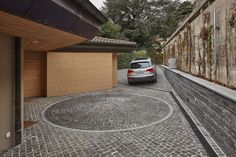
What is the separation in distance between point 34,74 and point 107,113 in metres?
5.66

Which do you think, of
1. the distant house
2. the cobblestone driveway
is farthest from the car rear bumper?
the cobblestone driveway

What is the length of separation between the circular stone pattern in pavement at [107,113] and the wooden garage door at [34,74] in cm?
239

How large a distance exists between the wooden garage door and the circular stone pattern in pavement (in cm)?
239

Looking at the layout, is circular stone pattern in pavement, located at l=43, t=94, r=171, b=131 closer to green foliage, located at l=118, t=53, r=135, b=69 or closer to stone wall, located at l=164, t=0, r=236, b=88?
stone wall, located at l=164, t=0, r=236, b=88

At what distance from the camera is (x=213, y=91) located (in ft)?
14.9

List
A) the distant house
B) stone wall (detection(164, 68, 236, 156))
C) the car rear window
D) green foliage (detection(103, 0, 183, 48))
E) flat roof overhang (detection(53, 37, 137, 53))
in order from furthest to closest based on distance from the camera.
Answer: green foliage (detection(103, 0, 183, 48)), the car rear window, flat roof overhang (detection(53, 37, 137, 53)), stone wall (detection(164, 68, 236, 156)), the distant house

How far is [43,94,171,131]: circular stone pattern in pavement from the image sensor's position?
6336mm

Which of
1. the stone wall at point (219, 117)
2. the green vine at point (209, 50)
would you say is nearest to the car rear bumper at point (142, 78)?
the green vine at point (209, 50)

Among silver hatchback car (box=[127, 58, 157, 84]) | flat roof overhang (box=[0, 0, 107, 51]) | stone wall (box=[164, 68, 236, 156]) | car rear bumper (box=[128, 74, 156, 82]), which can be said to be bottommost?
stone wall (box=[164, 68, 236, 156])

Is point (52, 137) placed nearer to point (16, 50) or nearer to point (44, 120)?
point (44, 120)

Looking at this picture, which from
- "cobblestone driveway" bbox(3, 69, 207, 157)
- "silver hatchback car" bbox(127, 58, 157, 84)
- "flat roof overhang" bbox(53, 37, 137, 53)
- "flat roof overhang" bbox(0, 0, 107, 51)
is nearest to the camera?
"flat roof overhang" bbox(0, 0, 107, 51)

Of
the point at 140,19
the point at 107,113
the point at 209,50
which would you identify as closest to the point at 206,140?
the point at 209,50

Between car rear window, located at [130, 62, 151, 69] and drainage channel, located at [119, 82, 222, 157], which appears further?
car rear window, located at [130, 62, 151, 69]

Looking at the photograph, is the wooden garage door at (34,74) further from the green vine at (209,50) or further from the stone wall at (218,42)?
the green vine at (209,50)
